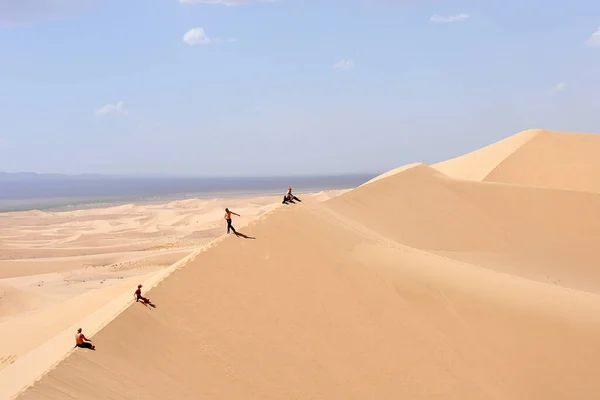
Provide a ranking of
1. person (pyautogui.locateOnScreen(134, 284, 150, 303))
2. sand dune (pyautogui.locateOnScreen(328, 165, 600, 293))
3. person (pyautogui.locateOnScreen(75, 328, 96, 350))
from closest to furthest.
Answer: person (pyautogui.locateOnScreen(75, 328, 96, 350))
person (pyautogui.locateOnScreen(134, 284, 150, 303))
sand dune (pyautogui.locateOnScreen(328, 165, 600, 293))

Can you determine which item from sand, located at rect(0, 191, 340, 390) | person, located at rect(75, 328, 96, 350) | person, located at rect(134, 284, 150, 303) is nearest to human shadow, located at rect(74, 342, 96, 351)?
person, located at rect(75, 328, 96, 350)

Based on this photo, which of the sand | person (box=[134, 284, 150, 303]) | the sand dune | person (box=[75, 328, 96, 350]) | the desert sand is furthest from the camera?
the sand dune

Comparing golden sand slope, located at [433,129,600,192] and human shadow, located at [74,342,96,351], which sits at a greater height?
golden sand slope, located at [433,129,600,192]

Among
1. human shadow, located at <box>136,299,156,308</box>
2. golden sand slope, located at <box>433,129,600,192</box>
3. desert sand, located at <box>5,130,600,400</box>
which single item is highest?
golden sand slope, located at <box>433,129,600,192</box>

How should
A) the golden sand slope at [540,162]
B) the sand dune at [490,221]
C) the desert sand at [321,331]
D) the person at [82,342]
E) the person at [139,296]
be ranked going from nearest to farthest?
1. the person at [82,342]
2. the desert sand at [321,331]
3. the person at [139,296]
4. the sand dune at [490,221]
5. the golden sand slope at [540,162]

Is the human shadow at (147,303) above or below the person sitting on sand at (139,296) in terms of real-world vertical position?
below

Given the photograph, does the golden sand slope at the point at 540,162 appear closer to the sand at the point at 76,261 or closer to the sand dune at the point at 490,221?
the sand dune at the point at 490,221

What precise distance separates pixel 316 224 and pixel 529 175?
29.9 m

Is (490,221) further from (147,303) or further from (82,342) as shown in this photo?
(82,342)

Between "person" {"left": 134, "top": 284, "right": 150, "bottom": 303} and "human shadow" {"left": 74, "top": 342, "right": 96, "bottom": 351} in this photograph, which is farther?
"person" {"left": 134, "top": 284, "right": 150, "bottom": 303}

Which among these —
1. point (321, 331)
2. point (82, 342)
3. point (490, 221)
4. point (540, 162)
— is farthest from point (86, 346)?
point (540, 162)

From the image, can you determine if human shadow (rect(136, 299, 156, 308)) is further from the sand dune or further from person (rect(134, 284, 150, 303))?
the sand dune

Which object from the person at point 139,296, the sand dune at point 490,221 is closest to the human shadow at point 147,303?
the person at point 139,296

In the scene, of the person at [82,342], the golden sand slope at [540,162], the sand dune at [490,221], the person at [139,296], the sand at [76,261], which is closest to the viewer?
the person at [82,342]
